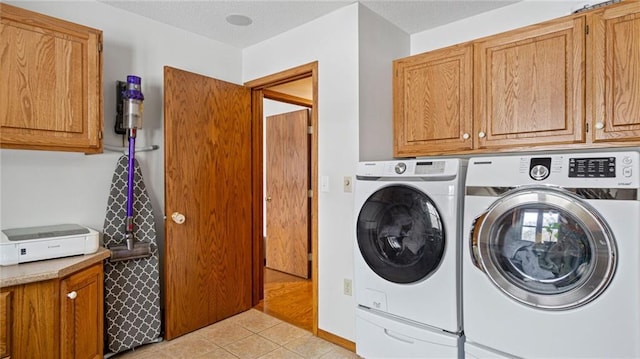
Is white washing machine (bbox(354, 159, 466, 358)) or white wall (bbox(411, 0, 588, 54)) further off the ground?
white wall (bbox(411, 0, 588, 54))

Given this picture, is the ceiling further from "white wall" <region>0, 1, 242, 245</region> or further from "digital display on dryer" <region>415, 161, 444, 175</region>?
"digital display on dryer" <region>415, 161, 444, 175</region>

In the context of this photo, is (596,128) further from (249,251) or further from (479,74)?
(249,251)

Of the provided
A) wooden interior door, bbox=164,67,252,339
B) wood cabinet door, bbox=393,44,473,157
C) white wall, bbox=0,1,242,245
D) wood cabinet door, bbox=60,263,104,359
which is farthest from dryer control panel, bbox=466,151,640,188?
white wall, bbox=0,1,242,245

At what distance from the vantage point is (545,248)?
153cm

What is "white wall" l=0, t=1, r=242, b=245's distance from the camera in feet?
6.93

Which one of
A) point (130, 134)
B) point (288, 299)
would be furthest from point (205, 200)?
point (288, 299)

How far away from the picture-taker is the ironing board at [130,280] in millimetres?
2287

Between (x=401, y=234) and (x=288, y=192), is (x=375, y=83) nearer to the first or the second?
(x=401, y=234)

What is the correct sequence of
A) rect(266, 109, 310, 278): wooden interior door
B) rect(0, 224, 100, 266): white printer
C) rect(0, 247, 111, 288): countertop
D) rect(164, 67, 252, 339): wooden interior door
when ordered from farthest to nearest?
rect(266, 109, 310, 278): wooden interior door, rect(164, 67, 252, 339): wooden interior door, rect(0, 224, 100, 266): white printer, rect(0, 247, 111, 288): countertop

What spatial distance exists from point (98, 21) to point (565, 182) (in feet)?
9.67

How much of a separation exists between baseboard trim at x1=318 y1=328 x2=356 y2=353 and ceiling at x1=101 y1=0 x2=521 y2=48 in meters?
2.34

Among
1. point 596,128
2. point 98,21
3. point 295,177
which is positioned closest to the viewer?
point 596,128

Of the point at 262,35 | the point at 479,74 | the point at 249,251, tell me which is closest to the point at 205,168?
the point at 249,251

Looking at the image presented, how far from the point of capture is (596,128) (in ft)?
6.06
